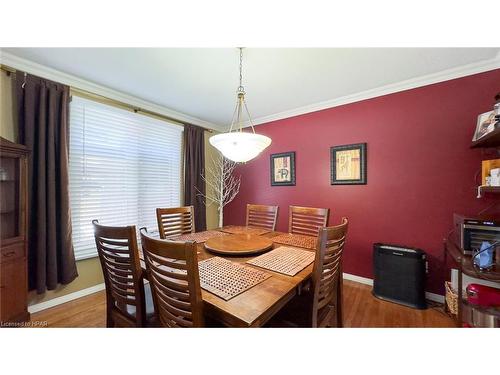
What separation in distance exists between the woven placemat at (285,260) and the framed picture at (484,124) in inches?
67.3

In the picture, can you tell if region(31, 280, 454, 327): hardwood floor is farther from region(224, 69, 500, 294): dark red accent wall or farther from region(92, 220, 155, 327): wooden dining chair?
region(92, 220, 155, 327): wooden dining chair

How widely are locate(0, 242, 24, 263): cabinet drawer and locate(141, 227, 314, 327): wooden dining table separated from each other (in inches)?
68.2

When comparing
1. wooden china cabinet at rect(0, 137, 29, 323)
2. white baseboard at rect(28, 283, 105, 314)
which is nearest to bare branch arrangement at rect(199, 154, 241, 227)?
white baseboard at rect(28, 283, 105, 314)

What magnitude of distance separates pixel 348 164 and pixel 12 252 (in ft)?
11.0

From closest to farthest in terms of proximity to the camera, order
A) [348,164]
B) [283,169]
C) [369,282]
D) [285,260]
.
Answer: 1. [285,260]
2. [369,282]
3. [348,164]
4. [283,169]

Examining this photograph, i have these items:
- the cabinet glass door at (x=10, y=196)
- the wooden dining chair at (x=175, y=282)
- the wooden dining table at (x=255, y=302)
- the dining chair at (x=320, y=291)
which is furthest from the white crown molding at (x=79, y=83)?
the dining chair at (x=320, y=291)

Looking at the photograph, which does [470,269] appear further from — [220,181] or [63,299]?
[63,299]

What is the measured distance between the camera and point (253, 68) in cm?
189

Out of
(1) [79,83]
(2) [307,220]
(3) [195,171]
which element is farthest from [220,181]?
(1) [79,83]

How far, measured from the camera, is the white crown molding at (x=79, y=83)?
1699 mm

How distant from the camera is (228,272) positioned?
1.08 meters
